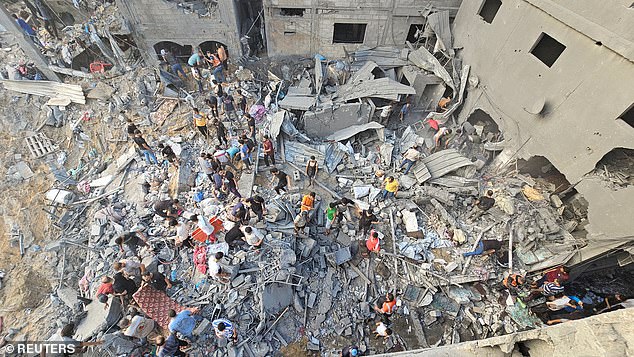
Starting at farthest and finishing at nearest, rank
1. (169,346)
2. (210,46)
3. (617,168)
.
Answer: (210,46) → (617,168) → (169,346)

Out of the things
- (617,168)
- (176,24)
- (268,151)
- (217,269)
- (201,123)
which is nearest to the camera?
(217,269)

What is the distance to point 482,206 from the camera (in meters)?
9.82

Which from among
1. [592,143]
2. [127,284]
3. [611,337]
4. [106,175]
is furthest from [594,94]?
[106,175]

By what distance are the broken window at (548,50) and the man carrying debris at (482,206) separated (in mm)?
5354

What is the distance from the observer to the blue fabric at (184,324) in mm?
6855

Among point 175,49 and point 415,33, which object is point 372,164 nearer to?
point 415,33

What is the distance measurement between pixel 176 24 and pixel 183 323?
1313 centimetres

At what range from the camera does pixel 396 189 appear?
33.7ft

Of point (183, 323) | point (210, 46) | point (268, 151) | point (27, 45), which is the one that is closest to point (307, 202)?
point (268, 151)

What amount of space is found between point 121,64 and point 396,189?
14482 millimetres

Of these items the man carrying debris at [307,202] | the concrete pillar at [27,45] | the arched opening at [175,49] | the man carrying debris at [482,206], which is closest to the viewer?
the man carrying debris at [307,202]

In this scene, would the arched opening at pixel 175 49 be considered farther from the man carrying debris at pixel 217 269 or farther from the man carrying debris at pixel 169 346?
the man carrying debris at pixel 169 346

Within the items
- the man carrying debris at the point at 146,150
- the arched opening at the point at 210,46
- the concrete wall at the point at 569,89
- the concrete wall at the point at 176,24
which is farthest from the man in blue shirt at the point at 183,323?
the arched opening at the point at 210,46

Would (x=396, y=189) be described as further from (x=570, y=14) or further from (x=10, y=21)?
(x=10, y=21)
